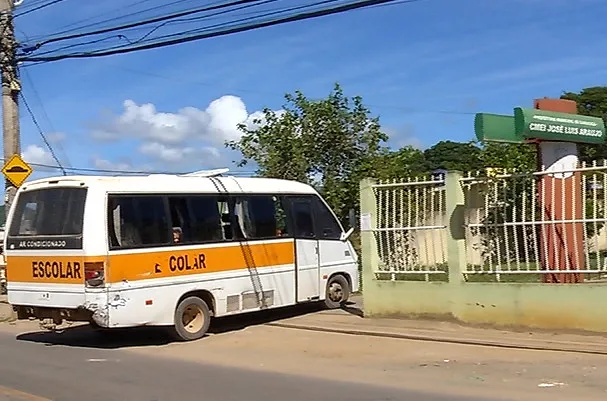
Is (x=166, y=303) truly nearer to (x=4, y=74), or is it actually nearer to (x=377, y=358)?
(x=377, y=358)

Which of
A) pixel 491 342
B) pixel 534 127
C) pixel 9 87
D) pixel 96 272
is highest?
pixel 9 87

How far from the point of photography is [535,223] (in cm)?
1223

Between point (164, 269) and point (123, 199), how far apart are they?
1.22 metres

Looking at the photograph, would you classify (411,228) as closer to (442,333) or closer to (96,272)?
(442,333)

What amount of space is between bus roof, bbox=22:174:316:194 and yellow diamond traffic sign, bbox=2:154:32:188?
3.92 meters

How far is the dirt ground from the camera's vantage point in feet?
30.0

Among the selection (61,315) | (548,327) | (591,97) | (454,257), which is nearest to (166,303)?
(61,315)

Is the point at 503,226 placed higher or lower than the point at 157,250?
higher

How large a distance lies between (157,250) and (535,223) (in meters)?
5.44

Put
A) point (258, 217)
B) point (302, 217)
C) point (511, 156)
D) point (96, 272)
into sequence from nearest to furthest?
1. point (96, 272)
2. point (258, 217)
3. point (302, 217)
4. point (511, 156)

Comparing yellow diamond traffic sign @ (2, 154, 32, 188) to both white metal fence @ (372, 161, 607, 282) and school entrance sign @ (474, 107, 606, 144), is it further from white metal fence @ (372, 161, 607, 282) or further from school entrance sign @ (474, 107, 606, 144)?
Result: school entrance sign @ (474, 107, 606, 144)

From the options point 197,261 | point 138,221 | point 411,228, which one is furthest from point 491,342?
point 138,221

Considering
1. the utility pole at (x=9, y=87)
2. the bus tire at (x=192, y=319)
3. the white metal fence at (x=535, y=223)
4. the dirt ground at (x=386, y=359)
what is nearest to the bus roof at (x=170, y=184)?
the bus tire at (x=192, y=319)

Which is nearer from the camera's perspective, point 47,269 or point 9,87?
point 47,269
